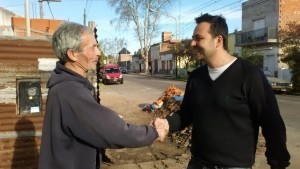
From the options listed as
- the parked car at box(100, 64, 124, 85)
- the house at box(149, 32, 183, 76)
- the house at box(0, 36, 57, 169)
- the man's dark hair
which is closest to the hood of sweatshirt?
the man's dark hair

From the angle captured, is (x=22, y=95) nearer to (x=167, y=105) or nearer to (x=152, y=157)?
(x=152, y=157)

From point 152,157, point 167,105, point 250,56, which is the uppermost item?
point 250,56

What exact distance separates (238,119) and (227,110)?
0.35ft

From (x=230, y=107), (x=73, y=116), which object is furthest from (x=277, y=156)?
(x=73, y=116)

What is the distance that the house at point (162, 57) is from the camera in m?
62.6

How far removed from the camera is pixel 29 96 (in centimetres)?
499

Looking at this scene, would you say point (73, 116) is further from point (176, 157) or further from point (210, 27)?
point (176, 157)

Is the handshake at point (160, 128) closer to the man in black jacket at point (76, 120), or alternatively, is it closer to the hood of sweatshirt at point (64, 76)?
the man in black jacket at point (76, 120)

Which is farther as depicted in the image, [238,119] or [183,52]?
[183,52]

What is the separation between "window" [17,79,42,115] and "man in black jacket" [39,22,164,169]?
2767mm

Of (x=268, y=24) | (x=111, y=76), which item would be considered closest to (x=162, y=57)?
(x=268, y=24)

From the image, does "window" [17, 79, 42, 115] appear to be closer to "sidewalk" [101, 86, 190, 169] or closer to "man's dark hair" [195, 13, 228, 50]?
"sidewalk" [101, 86, 190, 169]

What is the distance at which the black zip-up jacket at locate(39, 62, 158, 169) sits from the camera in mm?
2127

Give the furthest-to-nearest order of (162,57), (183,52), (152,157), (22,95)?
(162,57)
(183,52)
(152,157)
(22,95)
